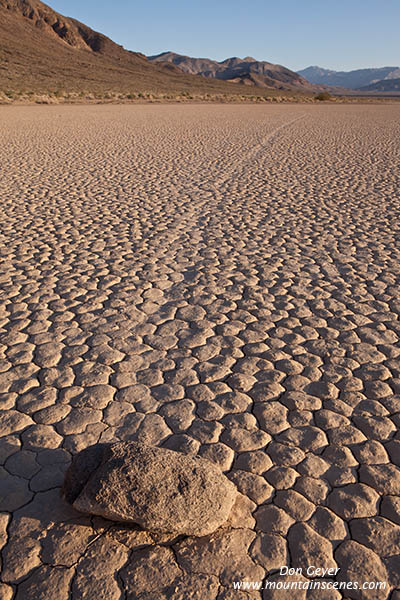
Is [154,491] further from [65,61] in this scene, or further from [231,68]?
[231,68]

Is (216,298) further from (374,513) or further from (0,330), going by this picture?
(374,513)

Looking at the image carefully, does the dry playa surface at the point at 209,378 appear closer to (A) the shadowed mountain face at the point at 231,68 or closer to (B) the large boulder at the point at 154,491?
(B) the large boulder at the point at 154,491

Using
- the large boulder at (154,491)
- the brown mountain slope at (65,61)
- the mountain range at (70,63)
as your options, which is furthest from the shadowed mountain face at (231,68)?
the large boulder at (154,491)

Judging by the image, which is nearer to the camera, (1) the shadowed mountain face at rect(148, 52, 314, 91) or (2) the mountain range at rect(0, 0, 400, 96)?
(2) the mountain range at rect(0, 0, 400, 96)

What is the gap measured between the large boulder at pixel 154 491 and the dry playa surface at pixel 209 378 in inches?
4.6

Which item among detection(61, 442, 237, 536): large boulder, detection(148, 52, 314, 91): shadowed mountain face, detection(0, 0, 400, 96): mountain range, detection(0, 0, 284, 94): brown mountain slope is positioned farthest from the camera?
detection(148, 52, 314, 91): shadowed mountain face

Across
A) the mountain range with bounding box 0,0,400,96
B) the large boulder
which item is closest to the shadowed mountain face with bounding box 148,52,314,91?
the mountain range with bounding box 0,0,400,96

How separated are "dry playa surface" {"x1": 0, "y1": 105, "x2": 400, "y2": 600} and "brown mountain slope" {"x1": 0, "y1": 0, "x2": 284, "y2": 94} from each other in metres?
29.4

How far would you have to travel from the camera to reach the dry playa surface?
1.94 meters

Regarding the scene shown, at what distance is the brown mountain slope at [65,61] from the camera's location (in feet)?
134

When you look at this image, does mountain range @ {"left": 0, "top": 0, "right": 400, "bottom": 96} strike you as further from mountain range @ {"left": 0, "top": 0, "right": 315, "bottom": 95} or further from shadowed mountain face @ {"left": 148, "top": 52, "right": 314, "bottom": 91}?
shadowed mountain face @ {"left": 148, "top": 52, "right": 314, "bottom": 91}

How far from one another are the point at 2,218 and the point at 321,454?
17.7ft

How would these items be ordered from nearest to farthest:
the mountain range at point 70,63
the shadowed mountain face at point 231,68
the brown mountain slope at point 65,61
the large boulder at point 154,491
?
the large boulder at point 154,491 < the mountain range at point 70,63 < the brown mountain slope at point 65,61 < the shadowed mountain face at point 231,68

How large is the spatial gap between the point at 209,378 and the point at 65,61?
60.7 m
